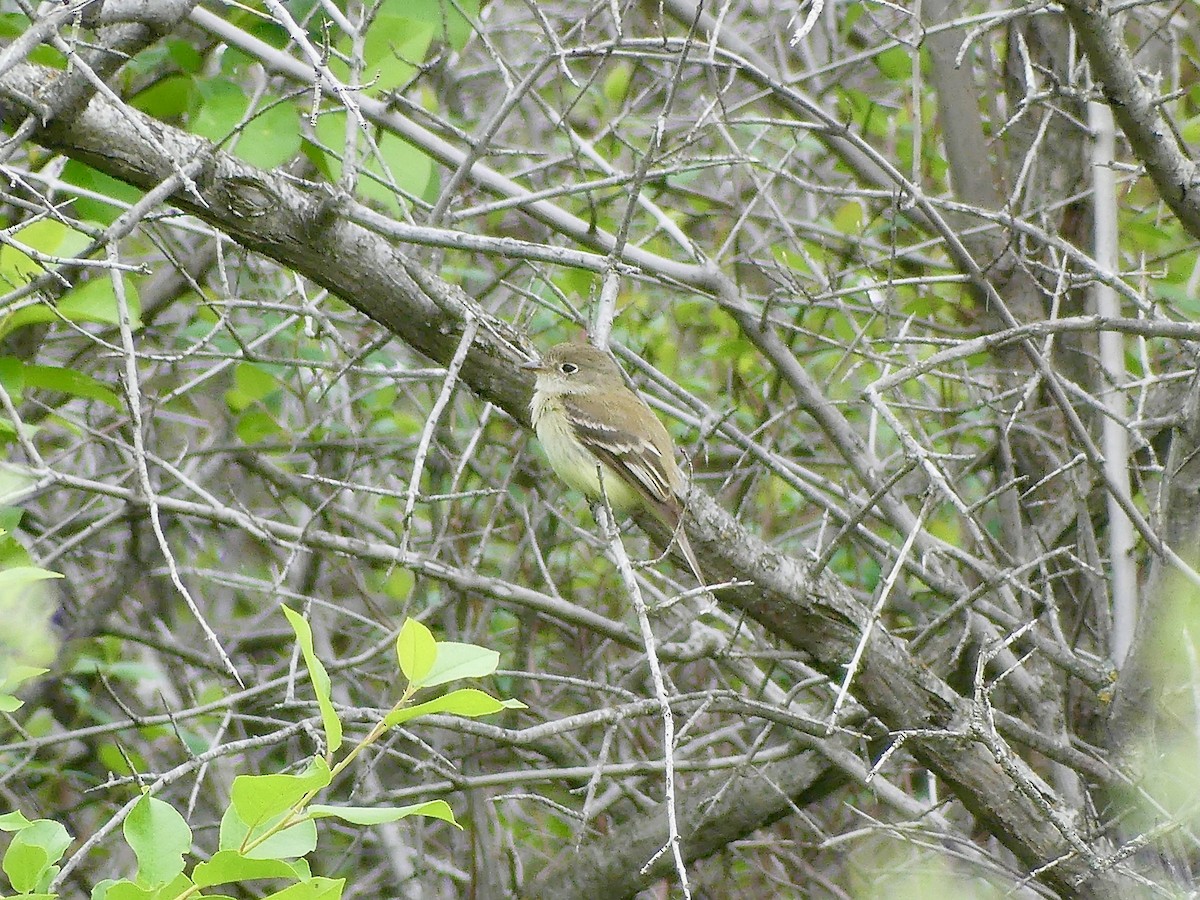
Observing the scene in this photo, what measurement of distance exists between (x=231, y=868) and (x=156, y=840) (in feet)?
0.85

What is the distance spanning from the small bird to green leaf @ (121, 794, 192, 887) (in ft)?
9.03

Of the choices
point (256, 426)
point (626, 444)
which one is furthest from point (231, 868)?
point (256, 426)

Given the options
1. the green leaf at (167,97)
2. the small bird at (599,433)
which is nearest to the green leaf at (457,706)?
the small bird at (599,433)

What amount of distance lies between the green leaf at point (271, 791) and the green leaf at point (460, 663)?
8.7 inches

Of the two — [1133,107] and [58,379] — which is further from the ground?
[1133,107]

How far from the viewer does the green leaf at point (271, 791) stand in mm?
1742

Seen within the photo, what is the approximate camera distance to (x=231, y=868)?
1719 millimetres

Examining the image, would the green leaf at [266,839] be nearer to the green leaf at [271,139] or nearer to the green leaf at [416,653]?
the green leaf at [416,653]

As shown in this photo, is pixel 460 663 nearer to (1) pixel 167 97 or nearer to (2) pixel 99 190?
(2) pixel 99 190

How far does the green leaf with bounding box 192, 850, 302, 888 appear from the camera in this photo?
1.71 m

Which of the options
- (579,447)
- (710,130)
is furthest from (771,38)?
(579,447)

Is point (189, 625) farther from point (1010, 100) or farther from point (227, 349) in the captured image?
point (1010, 100)

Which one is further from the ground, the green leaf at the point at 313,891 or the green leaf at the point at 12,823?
the green leaf at the point at 313,891

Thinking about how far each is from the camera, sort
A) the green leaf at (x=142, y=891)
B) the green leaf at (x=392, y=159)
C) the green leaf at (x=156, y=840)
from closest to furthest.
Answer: the green leaf at (x=142, y=891), the green leaf at (x=156, y=840), the green leaf at (x=392, y=159)
